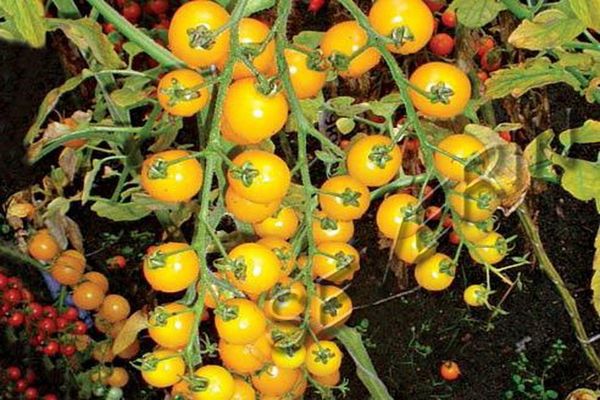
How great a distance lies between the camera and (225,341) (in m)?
0.80

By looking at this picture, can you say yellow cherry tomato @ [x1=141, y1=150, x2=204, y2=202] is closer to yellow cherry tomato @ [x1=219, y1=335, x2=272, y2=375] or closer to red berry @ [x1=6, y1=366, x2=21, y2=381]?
yellow cherry tomato @ [x1=219, y1=335, x2=272, y2=375]

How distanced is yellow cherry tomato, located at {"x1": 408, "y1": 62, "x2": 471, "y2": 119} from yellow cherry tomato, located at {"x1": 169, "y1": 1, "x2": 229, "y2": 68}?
0.15 meters

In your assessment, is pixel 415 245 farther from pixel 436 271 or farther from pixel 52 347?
pixel 52 347

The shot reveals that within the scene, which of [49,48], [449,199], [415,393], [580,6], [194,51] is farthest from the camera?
[49,48]

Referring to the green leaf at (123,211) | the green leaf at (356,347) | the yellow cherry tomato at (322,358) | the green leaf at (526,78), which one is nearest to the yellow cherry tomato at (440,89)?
the green leaf at (526,78)

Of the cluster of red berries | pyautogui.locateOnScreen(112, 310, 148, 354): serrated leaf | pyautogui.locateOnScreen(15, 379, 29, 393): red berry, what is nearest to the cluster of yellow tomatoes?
the cluster of red berries

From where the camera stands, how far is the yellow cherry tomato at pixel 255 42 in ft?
2.18

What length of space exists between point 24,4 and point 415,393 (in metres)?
1.62

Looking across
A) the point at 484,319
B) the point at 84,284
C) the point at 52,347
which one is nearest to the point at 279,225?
the point at 84,284

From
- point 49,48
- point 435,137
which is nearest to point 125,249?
point 49,48

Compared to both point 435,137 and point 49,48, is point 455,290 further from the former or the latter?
point 435,137

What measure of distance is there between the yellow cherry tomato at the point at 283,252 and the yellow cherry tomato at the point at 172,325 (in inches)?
3.2

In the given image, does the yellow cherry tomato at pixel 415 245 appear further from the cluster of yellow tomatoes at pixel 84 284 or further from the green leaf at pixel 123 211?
the cluster of yellow tomatoes at pixel 84 284

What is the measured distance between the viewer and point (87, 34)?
889mm
